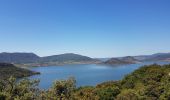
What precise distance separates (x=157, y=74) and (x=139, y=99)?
79.5ft

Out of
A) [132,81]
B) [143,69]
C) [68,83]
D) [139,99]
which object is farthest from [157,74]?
[68,83]

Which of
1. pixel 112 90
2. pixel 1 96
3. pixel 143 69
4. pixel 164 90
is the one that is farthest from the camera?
pixel 143 69

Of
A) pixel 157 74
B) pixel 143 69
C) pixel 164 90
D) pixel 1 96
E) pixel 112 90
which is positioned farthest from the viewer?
pixel 143 69

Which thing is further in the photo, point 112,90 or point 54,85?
point 112,90

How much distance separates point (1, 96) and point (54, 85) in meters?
3.89

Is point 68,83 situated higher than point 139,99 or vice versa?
point 68,83

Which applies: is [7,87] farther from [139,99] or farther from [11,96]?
[139,99]

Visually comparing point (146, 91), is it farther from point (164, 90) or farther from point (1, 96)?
point (1, 96)

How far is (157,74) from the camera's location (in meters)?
60.3

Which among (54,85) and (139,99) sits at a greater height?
(54,85)

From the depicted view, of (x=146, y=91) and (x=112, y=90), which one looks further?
(x=112, y=90)

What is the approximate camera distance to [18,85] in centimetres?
2205

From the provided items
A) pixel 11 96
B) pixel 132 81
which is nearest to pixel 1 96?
pixel 11 96

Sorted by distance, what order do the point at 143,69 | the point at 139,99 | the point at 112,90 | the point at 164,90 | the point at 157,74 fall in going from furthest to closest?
the point at 143,69, the point at 157,74, the point at 112,90, the point at 164,90, the point at 139,99
